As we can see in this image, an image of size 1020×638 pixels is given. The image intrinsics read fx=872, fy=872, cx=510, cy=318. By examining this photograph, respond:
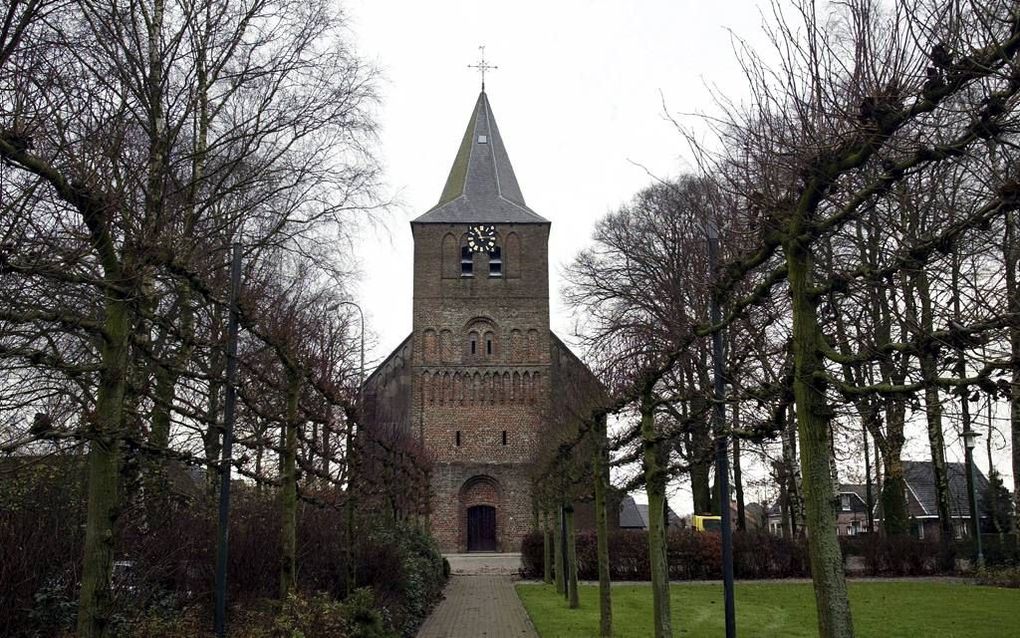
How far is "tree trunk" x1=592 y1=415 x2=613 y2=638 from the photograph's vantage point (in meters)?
12.7

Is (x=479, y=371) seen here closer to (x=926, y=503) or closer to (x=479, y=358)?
(x=479, y=358)

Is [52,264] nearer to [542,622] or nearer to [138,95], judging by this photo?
[138,95]

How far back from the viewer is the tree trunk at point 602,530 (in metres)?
12.7

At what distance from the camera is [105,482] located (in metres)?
6.07

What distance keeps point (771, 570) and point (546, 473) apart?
24.2 feet

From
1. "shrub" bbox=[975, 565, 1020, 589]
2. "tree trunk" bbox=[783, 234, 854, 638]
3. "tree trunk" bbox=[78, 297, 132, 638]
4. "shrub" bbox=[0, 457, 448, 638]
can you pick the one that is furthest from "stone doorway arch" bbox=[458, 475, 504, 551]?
"tree trunk" bbox=[783, 234, 854, 638]

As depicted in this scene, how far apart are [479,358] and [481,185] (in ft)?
28.8

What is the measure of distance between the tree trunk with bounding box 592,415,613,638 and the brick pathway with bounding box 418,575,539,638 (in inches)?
50.2

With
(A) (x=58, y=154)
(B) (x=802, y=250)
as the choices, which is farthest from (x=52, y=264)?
(B) (x=802, y=250)

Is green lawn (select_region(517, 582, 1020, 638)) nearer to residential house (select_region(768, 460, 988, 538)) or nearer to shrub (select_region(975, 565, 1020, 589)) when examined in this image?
shrub (select_region(975, 565, 1020, 589))

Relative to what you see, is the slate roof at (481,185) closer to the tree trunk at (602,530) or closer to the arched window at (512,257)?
the arched window at (512,257)

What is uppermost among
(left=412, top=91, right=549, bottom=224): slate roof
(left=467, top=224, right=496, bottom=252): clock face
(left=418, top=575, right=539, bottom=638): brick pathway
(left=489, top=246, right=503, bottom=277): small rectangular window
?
(left=412, top=91, right=549, bottom=224): slate roof

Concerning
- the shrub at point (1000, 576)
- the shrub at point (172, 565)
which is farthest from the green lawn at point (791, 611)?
the shrub at point (172, 565)

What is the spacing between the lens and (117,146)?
580cm
